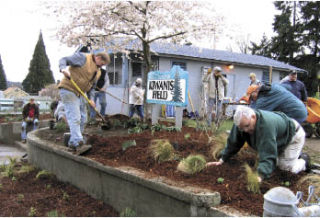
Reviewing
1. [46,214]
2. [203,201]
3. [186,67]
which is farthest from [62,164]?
[186,67]

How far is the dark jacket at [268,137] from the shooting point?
2971 millimetres

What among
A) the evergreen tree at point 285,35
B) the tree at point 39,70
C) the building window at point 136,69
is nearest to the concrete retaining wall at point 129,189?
the building window at point 136,69

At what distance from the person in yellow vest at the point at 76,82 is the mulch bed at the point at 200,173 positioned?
0.46 m

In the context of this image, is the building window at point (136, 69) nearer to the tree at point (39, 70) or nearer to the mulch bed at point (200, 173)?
the mulch bed at point (200, 173)

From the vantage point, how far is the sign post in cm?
595

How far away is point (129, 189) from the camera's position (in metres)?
3.59

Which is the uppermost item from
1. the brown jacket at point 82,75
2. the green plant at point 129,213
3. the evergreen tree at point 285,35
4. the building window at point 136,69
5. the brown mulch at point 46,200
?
the evergreen tree at point 285,35

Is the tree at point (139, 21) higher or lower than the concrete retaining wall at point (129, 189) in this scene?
higher

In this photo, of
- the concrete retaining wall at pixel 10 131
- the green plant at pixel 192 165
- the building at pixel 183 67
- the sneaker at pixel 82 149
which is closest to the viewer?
the green plant at pixel 192 165

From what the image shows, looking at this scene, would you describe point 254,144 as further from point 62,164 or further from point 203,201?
point 62,164

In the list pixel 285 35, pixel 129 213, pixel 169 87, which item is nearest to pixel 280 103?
pixel 129 213

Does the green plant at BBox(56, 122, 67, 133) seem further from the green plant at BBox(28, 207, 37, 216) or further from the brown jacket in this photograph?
the green plant at BBox(28, 207, 37, 216)

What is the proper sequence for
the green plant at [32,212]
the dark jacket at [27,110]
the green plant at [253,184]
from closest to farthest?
1. the green plant at [253,184]
2. the green plant at [32,212]
3. the dark jacket at [27,110]

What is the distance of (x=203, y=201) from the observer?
259cm
